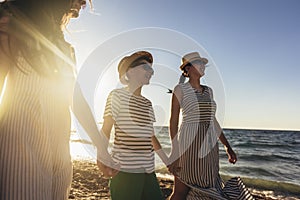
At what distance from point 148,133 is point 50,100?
1.31 m

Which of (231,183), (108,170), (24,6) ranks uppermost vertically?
(24,6)

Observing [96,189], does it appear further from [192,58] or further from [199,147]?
[192,58]

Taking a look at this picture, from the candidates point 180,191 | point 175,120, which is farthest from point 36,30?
point 180,191

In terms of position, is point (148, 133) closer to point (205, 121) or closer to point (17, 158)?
point (205, 121)

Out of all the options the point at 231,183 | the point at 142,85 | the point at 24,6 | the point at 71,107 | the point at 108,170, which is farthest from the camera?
the point at 231,183

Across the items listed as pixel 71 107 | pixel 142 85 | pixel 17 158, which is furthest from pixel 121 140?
pixel 17 158

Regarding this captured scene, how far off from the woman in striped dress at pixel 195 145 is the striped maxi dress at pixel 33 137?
1.95m

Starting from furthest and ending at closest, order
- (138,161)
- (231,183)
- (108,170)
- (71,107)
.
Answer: (231,183) < (138,161) < (108,170) < (71,107)

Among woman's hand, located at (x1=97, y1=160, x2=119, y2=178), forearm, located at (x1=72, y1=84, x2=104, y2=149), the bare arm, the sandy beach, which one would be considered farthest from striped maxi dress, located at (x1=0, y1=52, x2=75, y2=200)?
the sandy beach

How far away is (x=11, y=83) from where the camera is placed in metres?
1.27

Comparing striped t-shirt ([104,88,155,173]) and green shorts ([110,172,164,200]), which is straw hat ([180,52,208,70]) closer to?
striped t-shirt ([104,88,155,173])

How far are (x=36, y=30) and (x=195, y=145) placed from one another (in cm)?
241

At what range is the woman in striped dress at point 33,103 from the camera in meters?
1.22

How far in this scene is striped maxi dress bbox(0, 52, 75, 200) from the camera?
1.21 m
